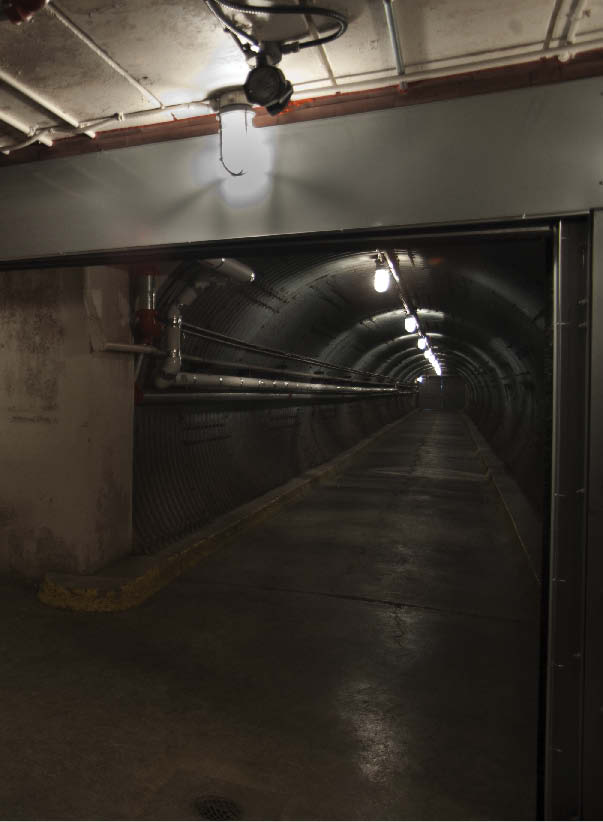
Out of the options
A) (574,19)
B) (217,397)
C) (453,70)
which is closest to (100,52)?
(453,70)

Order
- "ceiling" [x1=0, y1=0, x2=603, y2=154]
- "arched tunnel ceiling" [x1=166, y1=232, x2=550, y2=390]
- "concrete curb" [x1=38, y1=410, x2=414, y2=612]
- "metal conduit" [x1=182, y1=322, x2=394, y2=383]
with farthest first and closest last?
"metal conduit" [x1=182, y1=322, x2=394, y2=383] < "arched tunnel ceiling" [x1=166, y1=232, x2=550, y2=390] < "concrete curb" [x1=38, y1=410, x2=414, y2=612] < "ceiling" [x1=0, y1=0, x2=603, y2=154]

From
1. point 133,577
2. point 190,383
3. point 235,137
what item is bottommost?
point 133,577

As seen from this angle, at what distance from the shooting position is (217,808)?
2979mm

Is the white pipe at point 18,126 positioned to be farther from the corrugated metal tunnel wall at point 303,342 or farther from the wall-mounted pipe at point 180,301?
the wall-mounted pipe at point 180,301

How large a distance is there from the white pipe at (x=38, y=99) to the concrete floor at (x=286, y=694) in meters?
3.83

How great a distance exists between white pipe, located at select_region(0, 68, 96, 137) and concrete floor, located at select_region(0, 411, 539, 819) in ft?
12.6

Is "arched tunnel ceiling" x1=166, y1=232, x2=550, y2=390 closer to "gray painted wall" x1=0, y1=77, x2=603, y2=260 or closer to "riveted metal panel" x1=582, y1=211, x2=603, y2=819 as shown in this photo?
"gray painted wall" x1=0, y1=77, x2=603, y2=260

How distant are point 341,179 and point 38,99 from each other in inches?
76.5

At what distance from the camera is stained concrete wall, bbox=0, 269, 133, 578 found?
5.71 metres

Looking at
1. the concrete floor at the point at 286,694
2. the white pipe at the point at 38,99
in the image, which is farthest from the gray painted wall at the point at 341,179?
the concrete floor at the point at 286,694

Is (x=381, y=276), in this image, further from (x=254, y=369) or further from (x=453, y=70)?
(x=453, y=70)

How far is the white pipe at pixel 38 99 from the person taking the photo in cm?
342

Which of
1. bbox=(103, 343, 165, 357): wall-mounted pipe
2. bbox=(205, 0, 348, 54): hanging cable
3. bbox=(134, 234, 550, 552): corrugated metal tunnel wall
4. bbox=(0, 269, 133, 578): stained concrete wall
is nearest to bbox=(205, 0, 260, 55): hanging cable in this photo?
bbox=(205, 0, 348, 54): hanging cable

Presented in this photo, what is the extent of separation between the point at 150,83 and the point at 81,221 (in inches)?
39.8
